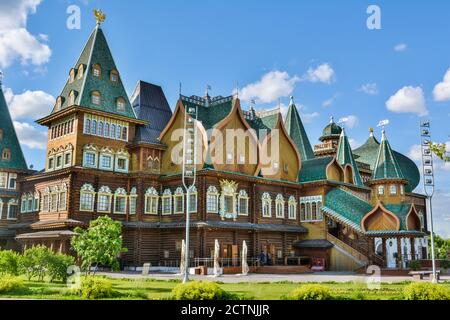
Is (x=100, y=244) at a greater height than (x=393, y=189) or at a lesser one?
lesser

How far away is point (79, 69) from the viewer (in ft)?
126

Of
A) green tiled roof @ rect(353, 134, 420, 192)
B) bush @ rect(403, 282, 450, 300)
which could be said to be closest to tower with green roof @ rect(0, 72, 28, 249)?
bush @ rect(403, 282, 450, 300)

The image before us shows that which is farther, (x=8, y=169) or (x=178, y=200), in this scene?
(x=8, y=169)

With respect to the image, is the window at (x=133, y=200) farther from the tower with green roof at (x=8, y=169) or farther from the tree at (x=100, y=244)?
the tower with green roof at (x=8, y=169)

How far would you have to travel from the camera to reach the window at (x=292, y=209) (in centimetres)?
4276

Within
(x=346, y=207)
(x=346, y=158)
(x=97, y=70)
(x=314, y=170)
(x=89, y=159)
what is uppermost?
(x=97, y=70)

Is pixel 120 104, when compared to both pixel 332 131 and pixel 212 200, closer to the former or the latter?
pixel 212 200

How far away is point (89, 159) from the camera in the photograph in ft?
119

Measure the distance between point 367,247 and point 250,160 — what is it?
1204cm

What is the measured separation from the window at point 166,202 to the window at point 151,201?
540mm

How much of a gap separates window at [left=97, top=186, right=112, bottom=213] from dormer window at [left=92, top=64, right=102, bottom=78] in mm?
8830

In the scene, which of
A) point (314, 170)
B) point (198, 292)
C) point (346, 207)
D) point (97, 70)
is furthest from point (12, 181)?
point (198, 292)

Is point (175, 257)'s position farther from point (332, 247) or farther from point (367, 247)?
point (367, 247)

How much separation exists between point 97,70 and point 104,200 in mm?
10172
